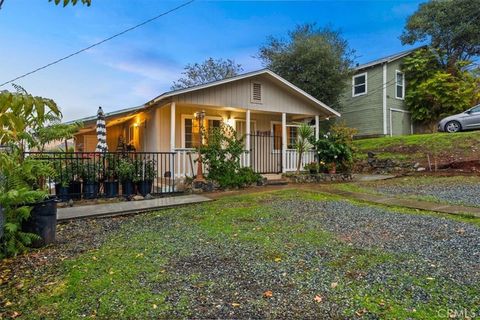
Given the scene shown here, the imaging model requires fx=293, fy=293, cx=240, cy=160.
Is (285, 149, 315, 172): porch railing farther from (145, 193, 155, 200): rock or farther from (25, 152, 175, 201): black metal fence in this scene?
(145, 193, 155, 200): rock

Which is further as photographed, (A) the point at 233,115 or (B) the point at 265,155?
(A) the point at 233,115

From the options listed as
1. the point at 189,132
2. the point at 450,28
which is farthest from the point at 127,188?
the point at 450,28

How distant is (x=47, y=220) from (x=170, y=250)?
201 centimetres

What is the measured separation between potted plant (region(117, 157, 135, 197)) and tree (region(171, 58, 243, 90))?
22.8 metres

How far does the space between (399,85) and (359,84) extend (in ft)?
8.26

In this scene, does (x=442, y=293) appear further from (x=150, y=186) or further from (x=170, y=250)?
(x=150, y=186)

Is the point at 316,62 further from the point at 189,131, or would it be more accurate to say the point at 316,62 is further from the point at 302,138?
the point at 189,131

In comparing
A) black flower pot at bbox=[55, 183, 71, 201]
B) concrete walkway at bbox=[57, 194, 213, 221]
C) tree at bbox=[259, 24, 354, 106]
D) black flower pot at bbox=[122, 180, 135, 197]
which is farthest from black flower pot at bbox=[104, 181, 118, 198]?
tree at bbox=[259, 24, 354, 106]

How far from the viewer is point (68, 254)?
3.89m

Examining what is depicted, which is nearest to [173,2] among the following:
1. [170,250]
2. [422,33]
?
[170,250]

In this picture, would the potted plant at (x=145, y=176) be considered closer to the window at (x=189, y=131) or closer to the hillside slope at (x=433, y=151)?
the window at (x=189, y=131)

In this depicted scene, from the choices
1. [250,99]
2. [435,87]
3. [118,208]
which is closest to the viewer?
[118,208]

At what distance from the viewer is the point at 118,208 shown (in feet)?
21.4

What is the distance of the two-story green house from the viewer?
18.9 metres
